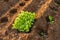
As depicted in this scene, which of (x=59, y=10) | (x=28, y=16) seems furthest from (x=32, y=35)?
(x=59, y=10)

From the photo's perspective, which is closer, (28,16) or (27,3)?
(28,16)

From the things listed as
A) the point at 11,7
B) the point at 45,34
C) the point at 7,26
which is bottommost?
the point at 45,34

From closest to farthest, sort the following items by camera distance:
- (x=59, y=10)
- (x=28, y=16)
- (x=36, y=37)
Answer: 1. (x=36, y=37)
2. (x=28, y=16)
3. (x=59, y=10)

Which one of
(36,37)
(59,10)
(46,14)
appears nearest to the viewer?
(36,37)

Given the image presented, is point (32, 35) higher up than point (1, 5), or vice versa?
point (1, 5)

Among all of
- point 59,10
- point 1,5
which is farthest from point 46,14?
point 1,5

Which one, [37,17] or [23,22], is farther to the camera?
[37,17]

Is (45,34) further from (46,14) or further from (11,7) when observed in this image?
(11,7)
